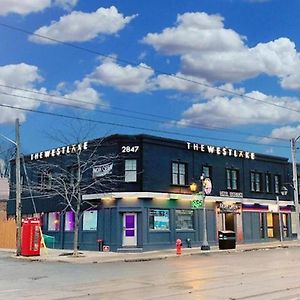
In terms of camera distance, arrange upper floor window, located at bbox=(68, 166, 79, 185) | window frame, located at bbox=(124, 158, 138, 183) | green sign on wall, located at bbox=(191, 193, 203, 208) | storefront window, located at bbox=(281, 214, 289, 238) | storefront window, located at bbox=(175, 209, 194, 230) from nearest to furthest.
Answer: window frame, located at bbox=(124, 158, 138, 183), green sign on wall, located at bbox=(191, 193, 203, 208), storefront window, located at bbox=(175, 209, 194, 230), upper floor window, located at bbox=(68, 166, 79, 185), storefront window, located at bbox=(281, 214, 289, 238)

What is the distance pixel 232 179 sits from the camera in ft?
133

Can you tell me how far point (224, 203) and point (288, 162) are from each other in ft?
37.3

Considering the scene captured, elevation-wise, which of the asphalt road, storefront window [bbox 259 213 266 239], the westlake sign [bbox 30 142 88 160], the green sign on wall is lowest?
the asphalt road

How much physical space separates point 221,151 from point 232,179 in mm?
2740

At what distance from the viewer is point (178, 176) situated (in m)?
35.9

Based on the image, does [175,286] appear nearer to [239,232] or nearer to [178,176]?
[178,176]

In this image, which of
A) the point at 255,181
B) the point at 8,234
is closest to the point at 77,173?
the point at 8,234

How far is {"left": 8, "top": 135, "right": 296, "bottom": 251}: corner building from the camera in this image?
109ft

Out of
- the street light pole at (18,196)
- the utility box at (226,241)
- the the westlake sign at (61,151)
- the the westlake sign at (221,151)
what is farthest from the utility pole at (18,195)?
the utility box at (226,241)

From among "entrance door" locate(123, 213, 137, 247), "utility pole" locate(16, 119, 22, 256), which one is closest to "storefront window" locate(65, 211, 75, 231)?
"entrance door" locate(123, 213, 137, 247)

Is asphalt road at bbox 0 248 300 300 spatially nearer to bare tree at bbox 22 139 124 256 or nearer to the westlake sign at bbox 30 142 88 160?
bare tree at bbox 22 139 124 256

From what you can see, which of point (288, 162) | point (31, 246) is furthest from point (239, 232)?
point (31, 246)

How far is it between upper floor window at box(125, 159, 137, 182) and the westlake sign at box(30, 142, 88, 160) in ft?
11.9

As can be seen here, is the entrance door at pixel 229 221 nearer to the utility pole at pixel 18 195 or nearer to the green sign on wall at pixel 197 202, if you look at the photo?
the green sign on wall at pixel 197 202
